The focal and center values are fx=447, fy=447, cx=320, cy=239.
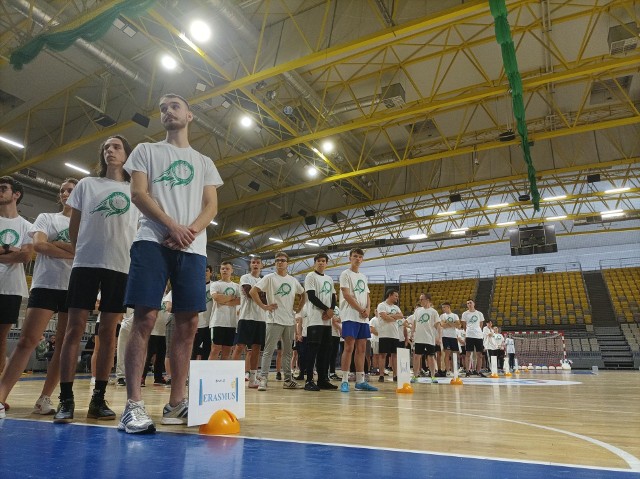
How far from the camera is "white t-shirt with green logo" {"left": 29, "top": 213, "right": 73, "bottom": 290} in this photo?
276cm

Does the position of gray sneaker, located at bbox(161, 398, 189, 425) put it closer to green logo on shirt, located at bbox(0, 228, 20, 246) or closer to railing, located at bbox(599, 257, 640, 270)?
green logo on shirt, located at bbox(0, 228, 20, 246)

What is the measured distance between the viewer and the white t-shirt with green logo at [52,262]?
9.05 feet

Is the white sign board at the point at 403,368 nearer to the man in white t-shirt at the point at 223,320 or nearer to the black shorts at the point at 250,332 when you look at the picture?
the black shorts at the point at 250,332

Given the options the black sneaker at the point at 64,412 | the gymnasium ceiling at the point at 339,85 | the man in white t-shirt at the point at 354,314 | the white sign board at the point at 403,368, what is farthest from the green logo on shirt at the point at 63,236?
the gymnasium ceiling at the point at 339,85

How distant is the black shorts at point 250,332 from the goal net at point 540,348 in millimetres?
13784

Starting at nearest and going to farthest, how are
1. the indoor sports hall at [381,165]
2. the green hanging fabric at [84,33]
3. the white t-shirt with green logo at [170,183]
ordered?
the indoor sports hall at [381,165] → the white t-shirt with green logo at [170,183] → the green hanging fabric at [84,33]

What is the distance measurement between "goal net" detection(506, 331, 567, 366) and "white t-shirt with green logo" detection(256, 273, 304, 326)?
13507 mm

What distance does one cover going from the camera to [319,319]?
555 centimetres

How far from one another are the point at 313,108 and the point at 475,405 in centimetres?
962

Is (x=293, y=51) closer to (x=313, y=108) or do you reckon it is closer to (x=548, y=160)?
(x=313, y=108)

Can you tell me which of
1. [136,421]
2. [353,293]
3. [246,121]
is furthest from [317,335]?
[246,121]

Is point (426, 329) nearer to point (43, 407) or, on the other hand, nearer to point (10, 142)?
point (43, 407)

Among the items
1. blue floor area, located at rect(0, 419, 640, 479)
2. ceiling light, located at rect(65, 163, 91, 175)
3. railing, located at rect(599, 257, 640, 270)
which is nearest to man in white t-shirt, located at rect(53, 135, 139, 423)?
blue floor area, located at rect(0, 419, 640, 479)

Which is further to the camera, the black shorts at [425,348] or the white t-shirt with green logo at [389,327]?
the black shorts at [425,348]
